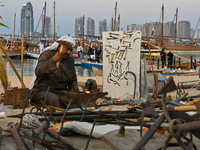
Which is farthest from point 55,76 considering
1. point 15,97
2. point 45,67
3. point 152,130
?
point 152,130

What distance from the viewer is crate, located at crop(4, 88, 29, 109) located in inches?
211

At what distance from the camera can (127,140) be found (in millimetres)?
2107

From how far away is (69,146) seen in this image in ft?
6.53

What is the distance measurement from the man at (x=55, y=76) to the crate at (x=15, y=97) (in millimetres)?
268

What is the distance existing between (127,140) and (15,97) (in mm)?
3857

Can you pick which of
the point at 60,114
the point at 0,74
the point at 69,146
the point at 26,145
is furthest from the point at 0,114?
the point at 0,74

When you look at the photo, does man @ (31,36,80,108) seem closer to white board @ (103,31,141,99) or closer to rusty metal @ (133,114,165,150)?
white board @ (103,31,141,99)

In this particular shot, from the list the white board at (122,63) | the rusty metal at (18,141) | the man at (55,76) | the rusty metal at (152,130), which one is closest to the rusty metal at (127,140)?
the rusty metal at (152,130)

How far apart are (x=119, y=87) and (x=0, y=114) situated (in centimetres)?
398

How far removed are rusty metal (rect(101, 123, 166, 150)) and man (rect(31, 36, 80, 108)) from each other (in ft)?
9.81

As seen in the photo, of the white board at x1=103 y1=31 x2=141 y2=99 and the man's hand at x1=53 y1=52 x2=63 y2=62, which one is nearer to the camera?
the man's hand at x1=53 y1=52 x2=63 y2=62

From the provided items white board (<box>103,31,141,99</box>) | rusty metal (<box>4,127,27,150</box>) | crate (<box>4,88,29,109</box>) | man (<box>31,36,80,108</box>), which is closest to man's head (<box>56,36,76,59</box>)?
man (<box>31,36,80,108</box>)

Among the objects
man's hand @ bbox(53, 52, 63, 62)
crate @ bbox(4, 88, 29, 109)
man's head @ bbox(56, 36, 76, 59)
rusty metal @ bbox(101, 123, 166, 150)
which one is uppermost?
man's head @ bbox(56, 36, 76, 59)

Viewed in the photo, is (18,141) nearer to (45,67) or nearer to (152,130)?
(152,130)
